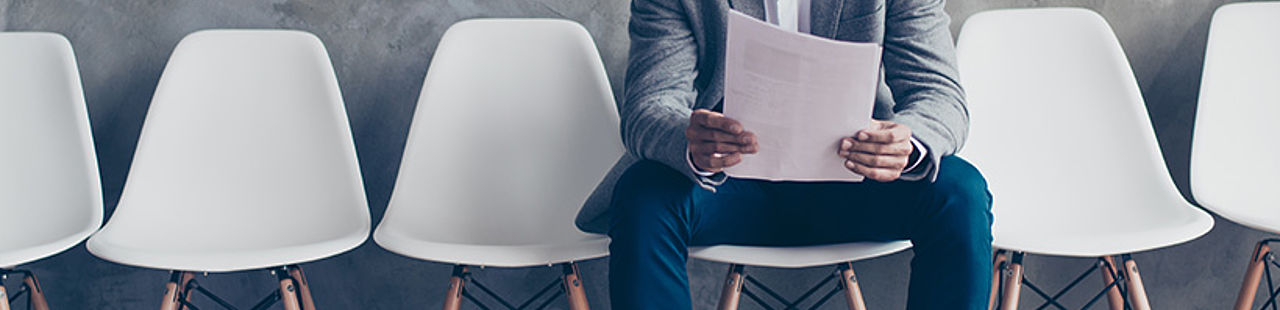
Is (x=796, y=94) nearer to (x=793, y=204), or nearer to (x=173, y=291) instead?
(x=793, y=204)

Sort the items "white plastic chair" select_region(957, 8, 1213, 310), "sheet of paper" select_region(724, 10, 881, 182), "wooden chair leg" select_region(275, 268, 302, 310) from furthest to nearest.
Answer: "white plastic chair" select_region(957, 8, 1213, 310) → "wooden chair leg" select_region(275, 268, 302, 310) → "sheet of paper" select_region(724, 10, 881, 182)

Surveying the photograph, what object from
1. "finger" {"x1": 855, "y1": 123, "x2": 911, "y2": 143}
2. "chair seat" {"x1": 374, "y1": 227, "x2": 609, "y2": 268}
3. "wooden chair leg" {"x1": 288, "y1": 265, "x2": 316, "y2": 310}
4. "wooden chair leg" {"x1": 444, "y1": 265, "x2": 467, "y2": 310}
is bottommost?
"wooden chair leg" {"x1": 288, "y1": 265, "x2": 316, "y2": 310}

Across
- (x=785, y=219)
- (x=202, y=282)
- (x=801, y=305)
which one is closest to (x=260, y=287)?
(x=202, y=282)

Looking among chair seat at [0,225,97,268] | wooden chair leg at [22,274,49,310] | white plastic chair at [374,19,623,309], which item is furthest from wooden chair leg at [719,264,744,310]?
wooden chair leg at [22,274,49,310]

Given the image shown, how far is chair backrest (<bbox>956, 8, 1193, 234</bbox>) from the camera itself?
62.2 inches

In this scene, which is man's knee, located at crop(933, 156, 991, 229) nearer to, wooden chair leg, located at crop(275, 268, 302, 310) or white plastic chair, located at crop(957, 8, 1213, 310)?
white plastic chair, located at crop(957, 8, 1213, 310)

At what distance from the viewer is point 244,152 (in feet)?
5.61

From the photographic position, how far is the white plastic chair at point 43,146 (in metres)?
1.68

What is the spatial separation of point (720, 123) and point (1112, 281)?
818 millimetres

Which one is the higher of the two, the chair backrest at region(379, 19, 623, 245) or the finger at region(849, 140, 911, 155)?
the finger at region(849, 140, 911, 155)

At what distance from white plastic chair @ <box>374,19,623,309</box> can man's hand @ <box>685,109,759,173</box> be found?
0.48 meters

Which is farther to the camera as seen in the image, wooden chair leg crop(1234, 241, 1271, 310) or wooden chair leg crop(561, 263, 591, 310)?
wooden chair leg crop(1234, 241, 1271, 310)

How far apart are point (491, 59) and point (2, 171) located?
848mm

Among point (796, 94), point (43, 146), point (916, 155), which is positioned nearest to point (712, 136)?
point (796, 94)
